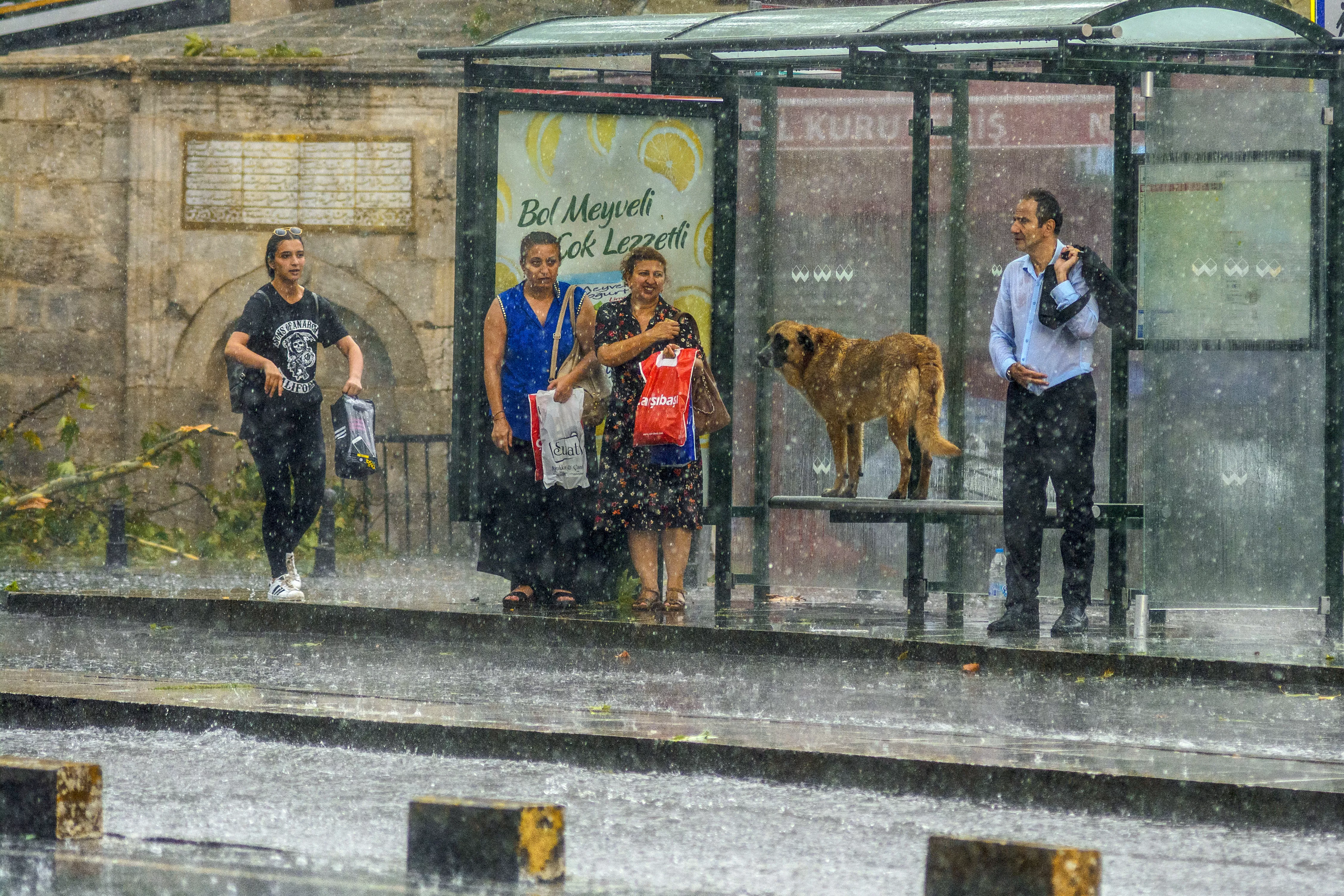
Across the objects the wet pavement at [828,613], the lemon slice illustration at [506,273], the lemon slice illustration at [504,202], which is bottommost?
the wet pavement at [828,613]

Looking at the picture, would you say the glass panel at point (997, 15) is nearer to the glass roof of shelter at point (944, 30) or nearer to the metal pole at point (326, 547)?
the glass roof of shelter at point (944, 30)

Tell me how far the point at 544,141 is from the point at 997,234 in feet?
7.95

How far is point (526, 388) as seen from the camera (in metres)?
9.66

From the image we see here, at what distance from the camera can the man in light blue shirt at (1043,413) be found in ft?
28.3

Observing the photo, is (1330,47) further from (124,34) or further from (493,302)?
(124,34)

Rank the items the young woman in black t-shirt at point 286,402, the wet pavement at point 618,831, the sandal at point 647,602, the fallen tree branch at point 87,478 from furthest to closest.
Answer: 1. the fallen tree branch at point 87,478
2. the young woman in black t-shirt at point 286,402
3. the sandal at point 647,602
4. the wet pavement at point 618,831

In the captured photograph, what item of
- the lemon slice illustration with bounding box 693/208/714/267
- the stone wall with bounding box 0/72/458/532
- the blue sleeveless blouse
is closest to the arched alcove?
the stone wall with bounding box 0/72/458/532

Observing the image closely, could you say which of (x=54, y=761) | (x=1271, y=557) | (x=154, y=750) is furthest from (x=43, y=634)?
(x=1271, y=557)

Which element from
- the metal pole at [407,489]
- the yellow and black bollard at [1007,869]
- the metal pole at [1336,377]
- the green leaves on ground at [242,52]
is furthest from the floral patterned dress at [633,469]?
the green leaves on ground at [242,52]

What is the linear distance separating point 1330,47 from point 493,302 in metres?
4.12

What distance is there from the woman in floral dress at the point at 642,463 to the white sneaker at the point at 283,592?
170cm

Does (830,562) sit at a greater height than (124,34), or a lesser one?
lesser

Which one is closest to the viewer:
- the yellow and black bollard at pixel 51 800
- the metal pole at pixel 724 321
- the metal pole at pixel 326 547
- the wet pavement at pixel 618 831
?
the wet pavement at pixel 618 831

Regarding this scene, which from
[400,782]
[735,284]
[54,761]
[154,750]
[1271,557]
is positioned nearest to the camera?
[54,761]
